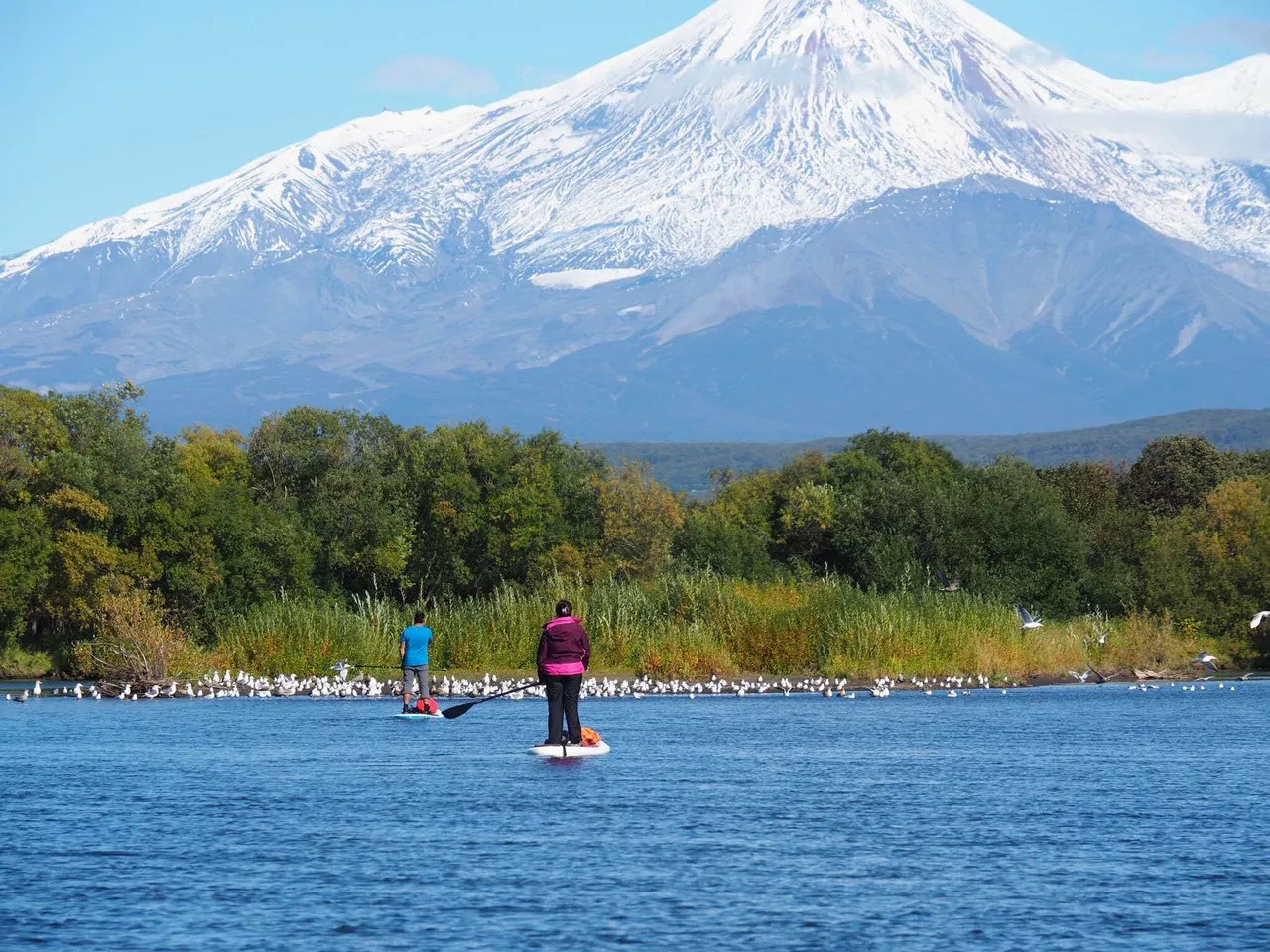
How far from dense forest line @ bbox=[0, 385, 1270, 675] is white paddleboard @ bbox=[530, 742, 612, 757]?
27.5 metres

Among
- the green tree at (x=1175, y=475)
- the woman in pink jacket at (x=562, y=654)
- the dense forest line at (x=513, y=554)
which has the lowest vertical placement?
the woman in pink jacket at (x=562, y=654)

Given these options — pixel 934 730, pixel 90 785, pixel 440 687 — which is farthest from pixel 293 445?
pixel 90 785

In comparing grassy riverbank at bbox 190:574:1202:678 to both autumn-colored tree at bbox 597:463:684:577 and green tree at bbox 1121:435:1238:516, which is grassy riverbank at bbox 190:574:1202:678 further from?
green tree at bbox 1121:435:1238:516

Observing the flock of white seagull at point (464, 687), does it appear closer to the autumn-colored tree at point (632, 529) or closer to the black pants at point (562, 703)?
the autumn-colored tree at point (632, 529)

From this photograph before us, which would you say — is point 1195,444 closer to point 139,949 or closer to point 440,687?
point 440,687

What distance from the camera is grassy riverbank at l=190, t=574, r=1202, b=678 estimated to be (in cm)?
6738

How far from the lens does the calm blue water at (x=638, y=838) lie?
74.9 ft

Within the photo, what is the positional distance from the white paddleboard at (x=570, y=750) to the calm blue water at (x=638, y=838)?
0.28 metres

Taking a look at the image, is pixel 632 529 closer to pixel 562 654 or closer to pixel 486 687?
pixel 486 687

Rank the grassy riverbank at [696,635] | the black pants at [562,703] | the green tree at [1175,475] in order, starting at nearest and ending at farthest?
the black pants at [562,703] → the grassy riverbank at [696,635] → the green tree at [1175,475]

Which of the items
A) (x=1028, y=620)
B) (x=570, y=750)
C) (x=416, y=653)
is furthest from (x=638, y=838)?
(x=1028, y=620)

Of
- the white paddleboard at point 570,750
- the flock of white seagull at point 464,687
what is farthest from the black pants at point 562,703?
the flock of white seagull at point 464,687

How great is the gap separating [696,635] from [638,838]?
39.2 m

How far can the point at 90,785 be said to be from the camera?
35.6 m
